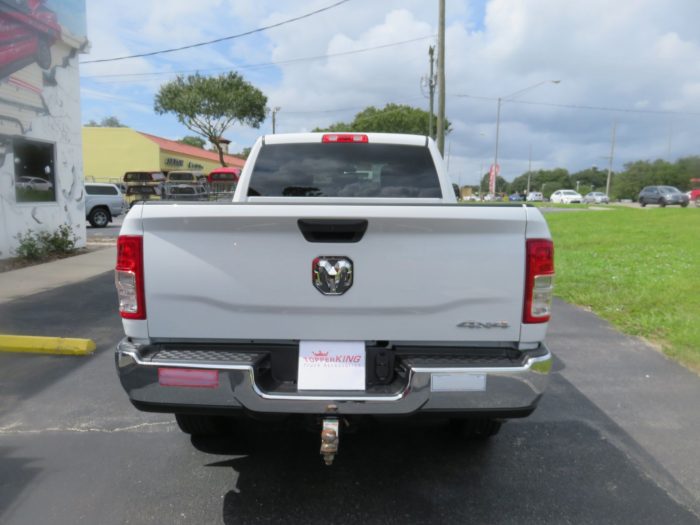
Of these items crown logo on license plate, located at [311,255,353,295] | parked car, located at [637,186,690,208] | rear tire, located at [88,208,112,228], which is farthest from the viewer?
parked car, located at [637,186,690,208]

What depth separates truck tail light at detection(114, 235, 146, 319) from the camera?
2465 millimetres

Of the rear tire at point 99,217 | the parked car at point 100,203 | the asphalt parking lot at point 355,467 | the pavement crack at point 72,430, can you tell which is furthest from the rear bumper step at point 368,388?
the rear tire at point 99,217

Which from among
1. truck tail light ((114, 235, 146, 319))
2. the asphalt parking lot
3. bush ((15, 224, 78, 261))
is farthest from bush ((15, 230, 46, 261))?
truck tail light ((114, 235, 146, 319))

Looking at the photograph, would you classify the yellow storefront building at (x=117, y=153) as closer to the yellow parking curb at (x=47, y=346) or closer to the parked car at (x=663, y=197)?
the parked car at (x=663, y=197)

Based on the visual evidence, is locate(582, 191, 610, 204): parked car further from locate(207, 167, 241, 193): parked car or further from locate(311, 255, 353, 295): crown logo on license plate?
locate(311, 255, 353, 295): crown logo on license plate

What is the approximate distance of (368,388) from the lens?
2457mm

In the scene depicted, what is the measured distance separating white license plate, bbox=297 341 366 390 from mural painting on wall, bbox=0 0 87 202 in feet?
34.8

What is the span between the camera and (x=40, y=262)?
11.0m

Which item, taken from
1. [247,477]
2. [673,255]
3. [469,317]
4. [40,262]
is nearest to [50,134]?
[40,262]

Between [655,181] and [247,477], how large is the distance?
275ft

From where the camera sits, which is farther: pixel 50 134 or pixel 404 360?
pixel 50 134

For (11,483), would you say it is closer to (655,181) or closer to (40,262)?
(40,262)

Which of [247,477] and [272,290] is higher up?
[272,290]

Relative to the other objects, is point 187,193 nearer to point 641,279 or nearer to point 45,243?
point 45,243
